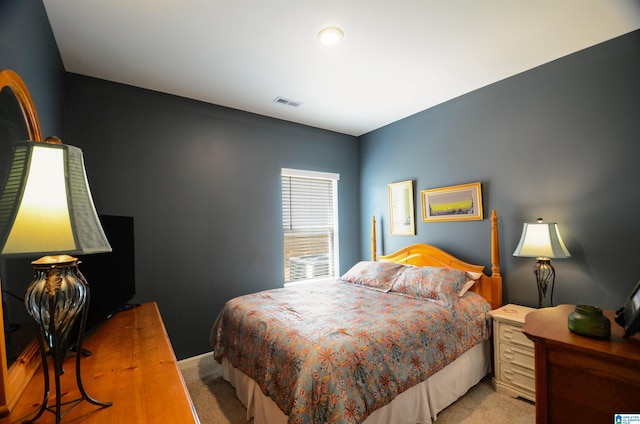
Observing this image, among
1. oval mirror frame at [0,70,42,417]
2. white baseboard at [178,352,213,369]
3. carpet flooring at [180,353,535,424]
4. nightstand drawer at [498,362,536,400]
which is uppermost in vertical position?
oval mirror frame at [0,70,42,417]

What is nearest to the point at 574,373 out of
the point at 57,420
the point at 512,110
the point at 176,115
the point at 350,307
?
the point at 350,307

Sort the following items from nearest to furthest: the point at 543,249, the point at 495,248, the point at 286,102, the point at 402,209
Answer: the point at 543,249 → the point at 495,248 → the point at 286,102 → the point at 402,209

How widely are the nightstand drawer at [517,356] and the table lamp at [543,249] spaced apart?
44 centimetres

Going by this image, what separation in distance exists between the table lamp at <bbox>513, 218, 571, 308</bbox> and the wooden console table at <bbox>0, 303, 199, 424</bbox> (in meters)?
2.63

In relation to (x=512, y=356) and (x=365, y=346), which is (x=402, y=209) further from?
(x=365, y=346)

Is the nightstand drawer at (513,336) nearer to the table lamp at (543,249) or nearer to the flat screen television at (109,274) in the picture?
the table lamp at (543,249)

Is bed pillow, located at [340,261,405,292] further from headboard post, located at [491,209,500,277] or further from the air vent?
the air vent

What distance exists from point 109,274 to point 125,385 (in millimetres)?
990

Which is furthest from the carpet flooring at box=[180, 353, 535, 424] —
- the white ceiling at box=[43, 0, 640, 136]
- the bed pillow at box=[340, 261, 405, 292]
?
the white ceiling at box=[43, 0, 640, 136]

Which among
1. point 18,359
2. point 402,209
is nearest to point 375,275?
point 402,209

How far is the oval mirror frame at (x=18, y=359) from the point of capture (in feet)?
3.11

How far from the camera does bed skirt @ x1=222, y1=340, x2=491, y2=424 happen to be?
6.13 ft

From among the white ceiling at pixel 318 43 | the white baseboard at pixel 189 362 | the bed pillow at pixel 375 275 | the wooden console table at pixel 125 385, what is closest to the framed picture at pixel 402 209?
the bed pillow at pixel 375 275

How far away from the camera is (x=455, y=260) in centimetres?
319
